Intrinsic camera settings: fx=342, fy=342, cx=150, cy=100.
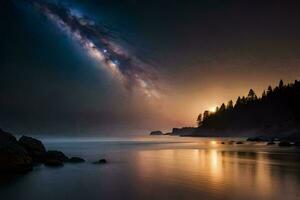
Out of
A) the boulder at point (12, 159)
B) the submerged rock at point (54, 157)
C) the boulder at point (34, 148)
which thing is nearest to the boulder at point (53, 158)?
the submerged rock at point (54, 157)

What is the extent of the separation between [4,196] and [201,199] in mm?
14067

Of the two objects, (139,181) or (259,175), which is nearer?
(139,181)

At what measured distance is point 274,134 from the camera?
15038 centimetres

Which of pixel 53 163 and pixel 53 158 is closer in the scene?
pixel 53 163

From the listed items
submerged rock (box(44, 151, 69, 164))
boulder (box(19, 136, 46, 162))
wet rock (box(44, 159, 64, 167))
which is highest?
boulder (box(19, 136, 46, 162))

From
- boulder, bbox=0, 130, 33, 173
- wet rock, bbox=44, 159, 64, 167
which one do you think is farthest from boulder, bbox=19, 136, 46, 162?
boulder, bbox=0, 130, 33, 173

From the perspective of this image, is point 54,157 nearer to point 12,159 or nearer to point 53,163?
point 53,163

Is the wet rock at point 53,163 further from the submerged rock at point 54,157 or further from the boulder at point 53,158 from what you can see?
the submerged rock at point 54,157

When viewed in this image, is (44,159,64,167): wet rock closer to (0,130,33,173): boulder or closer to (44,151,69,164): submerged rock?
(44,151,69,164): submerged rock

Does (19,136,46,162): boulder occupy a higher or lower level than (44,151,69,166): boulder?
higher

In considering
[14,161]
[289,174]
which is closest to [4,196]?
[14,161]

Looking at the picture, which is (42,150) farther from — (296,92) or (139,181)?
(296,92)

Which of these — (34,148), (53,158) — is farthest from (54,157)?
(34,148)

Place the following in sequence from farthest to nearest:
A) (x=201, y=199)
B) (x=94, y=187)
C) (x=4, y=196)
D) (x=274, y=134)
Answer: (x=274, y=134) → (x=94, y=187) → (x=4, y=196) → (x=201, y=199)
